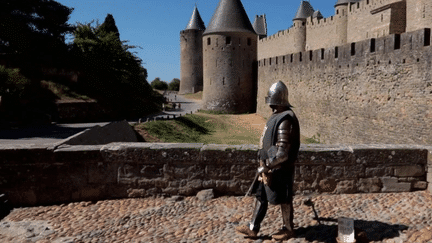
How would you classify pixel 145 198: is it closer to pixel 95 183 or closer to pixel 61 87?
pixel 95 183

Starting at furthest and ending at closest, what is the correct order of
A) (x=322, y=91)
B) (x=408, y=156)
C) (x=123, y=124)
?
(x=322, y=91), (x=123, y=124), (x=408, y=156)

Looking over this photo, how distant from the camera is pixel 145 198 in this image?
4.75 m

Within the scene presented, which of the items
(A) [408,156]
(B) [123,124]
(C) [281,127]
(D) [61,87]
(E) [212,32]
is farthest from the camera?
(E) [212,32]

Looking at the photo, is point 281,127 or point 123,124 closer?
point 281,127

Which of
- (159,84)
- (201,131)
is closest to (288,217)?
(201,131)

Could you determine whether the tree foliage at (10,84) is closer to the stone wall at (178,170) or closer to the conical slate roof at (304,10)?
the stone wall at (178,170)

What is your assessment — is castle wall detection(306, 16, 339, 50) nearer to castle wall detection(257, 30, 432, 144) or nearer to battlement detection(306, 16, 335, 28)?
battlement detection(306, 16, 335, 28)

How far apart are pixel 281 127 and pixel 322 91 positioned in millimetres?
13849

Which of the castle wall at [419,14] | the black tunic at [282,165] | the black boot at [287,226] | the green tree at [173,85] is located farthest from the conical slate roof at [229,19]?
the green tree at [173,85]

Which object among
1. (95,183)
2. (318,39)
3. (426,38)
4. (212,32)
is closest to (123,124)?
(95,183)

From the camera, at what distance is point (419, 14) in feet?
63.9

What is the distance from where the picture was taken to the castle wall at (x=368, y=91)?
34.3ft

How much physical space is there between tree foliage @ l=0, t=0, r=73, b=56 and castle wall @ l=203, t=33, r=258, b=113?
36.3ft

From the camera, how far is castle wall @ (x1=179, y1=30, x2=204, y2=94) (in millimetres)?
45719
